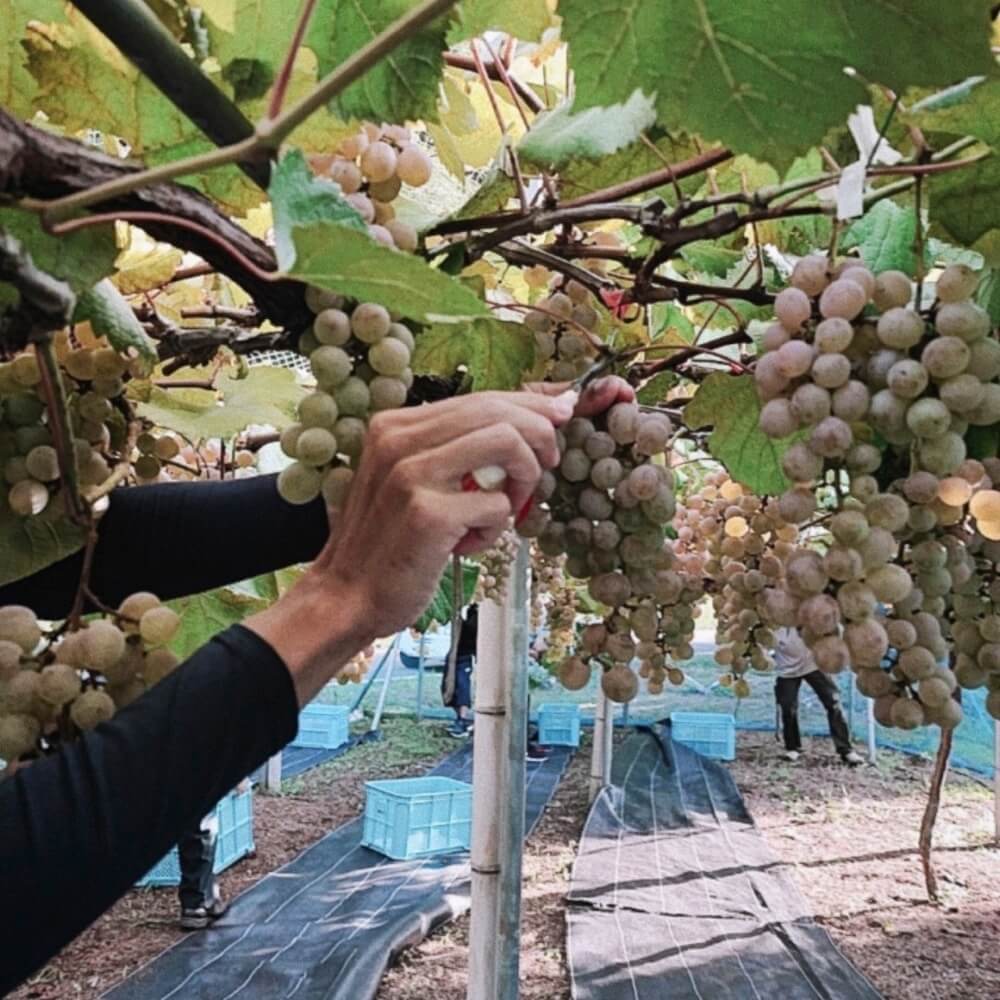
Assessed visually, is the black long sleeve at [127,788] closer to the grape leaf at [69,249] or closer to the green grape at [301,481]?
the green grape at [301,481]

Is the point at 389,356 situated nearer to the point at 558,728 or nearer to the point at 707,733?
the point at 707,733

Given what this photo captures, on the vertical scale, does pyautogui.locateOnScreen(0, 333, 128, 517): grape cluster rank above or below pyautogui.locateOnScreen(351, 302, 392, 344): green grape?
below

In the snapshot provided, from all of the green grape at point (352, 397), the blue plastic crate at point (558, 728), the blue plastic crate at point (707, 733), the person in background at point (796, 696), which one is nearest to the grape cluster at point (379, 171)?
the green grape at point (352, 397)

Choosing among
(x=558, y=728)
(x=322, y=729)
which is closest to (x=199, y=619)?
(x=322, y=729)

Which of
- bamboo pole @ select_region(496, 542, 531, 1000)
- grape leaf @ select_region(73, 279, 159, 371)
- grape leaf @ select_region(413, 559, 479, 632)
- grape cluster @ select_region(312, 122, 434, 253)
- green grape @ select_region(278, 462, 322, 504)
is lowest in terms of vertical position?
bamboo pole @ select_region(496, 542, 531, 1000)

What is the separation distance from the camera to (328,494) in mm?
667

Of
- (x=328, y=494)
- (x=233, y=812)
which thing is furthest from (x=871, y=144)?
(x=233, y=812)

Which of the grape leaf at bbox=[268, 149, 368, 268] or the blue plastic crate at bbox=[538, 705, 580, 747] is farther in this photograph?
the blue plastic crate at bbox=[538, 705, 580, 747]

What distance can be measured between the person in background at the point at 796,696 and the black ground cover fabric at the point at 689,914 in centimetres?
96

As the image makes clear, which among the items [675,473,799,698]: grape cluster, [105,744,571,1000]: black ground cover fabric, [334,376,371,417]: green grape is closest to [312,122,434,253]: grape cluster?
[334,376,371,417]: green grape

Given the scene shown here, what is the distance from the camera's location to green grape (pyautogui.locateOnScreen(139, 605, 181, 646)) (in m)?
0.67

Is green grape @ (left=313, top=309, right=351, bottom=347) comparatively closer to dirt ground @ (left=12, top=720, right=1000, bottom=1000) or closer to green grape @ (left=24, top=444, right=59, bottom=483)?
green grape @ (left=24, top=444, right=59, bottom=483)

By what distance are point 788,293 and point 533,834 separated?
6.12 metres

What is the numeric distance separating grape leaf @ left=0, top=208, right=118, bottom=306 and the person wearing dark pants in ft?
14.7
